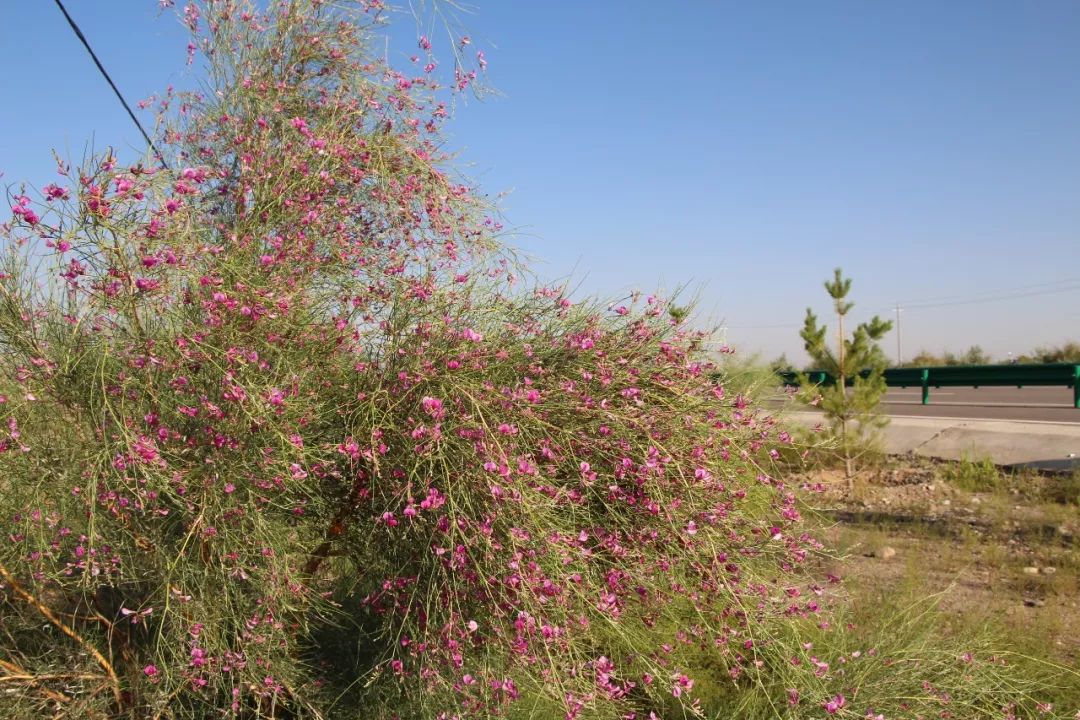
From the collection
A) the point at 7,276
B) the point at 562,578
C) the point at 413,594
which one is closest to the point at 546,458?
the point at 562,578

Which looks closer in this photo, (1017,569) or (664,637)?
(664,637)

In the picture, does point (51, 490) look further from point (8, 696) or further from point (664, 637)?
point (664, 637)

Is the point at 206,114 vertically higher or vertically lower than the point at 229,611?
higher

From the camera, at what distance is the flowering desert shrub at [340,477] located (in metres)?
3.15

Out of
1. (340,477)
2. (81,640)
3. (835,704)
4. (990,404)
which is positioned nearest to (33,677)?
(81,640)

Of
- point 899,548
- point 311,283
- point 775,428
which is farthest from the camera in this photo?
point 899,548

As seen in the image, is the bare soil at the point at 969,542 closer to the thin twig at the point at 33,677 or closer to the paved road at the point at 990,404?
the thin twig at the point at 33,677

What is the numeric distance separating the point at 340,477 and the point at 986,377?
17.9 m

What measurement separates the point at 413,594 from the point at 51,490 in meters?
1.43

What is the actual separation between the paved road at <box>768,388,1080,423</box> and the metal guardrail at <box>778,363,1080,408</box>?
1.05ft

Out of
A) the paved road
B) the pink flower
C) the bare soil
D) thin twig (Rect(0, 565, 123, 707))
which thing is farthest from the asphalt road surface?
thin twig (Rect(0, 565, 123, 707))

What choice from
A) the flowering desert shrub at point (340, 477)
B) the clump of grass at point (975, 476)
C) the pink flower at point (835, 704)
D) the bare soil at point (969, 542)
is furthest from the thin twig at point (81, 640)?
the clump of grass at point (975, 476)

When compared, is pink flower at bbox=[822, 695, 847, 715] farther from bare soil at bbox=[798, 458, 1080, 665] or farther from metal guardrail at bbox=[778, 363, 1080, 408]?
metal guardrail at bbox=[778, 363, 1080, 408]

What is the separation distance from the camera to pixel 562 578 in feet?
10.6
